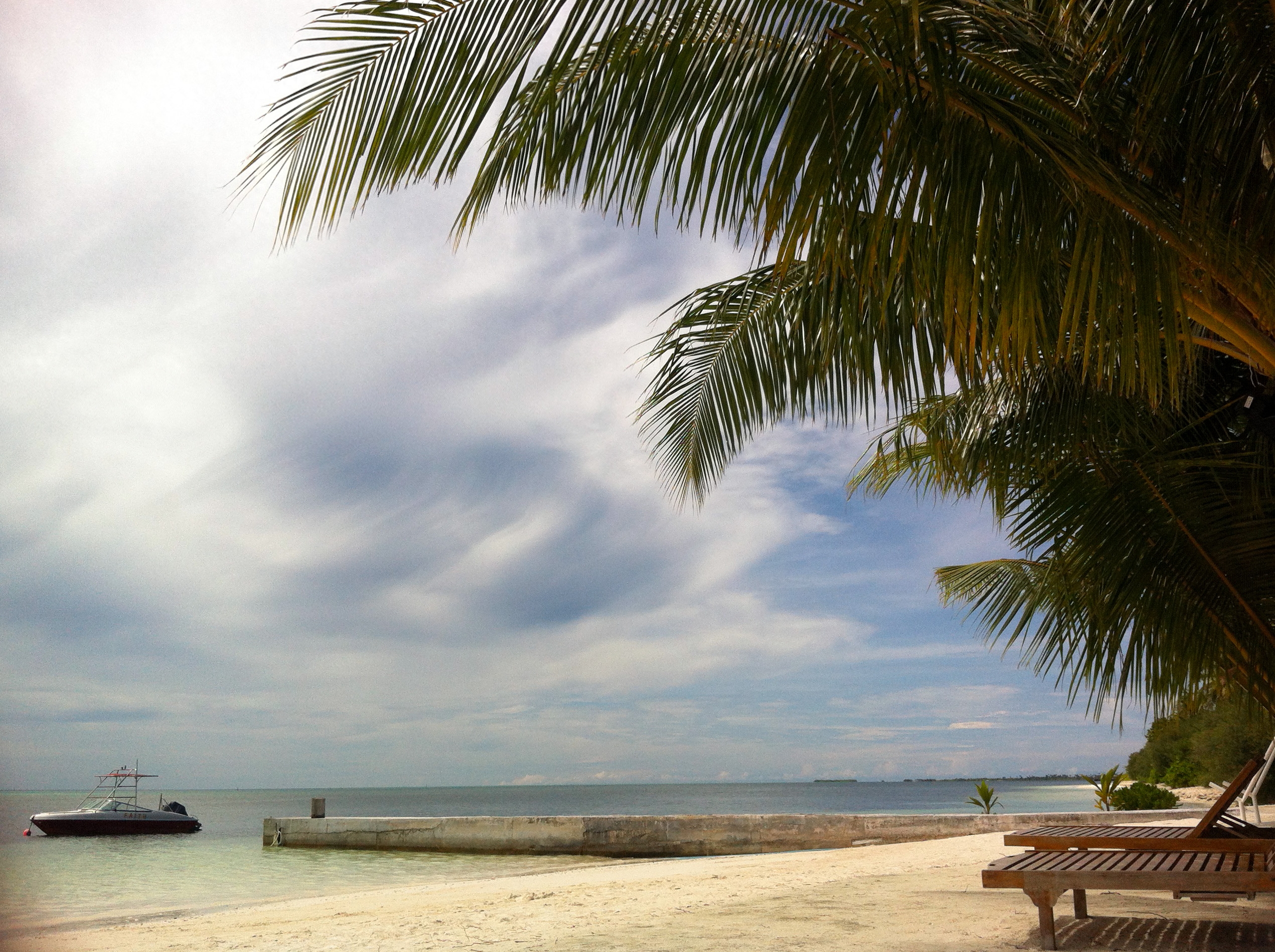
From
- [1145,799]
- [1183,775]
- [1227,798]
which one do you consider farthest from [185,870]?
[1183,775]

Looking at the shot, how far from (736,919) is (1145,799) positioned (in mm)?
14177

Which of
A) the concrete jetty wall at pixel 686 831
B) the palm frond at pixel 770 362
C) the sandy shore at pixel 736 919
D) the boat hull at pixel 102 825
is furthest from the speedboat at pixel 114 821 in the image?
the palm frond at pixel 770 362

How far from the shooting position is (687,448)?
203 inches

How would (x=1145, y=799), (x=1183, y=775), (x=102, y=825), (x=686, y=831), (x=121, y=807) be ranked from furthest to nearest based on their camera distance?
(x=121, y=807), (x=102, y=825), (x=1183, y=775), (x=686, y=831), (x=1145, y=799)

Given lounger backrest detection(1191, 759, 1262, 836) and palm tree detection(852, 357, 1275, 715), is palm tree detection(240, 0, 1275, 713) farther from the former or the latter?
lounger backrest detection(1191, 759, 1262, 836)

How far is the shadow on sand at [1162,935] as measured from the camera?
4.38 m

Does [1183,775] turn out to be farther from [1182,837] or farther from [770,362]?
[770,362]

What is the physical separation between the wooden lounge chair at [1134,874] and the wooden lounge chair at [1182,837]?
119mm

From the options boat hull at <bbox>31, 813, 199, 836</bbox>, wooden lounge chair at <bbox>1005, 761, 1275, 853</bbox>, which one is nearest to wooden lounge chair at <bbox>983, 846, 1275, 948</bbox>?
wooden lounge chair at <bbox>1005, 761, 1275, 853</bbox>

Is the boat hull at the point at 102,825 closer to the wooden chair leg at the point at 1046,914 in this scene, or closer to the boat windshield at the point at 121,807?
the boat windshield at the point at 121,807

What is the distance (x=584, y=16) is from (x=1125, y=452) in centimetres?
452

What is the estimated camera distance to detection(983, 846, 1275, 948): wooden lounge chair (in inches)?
151

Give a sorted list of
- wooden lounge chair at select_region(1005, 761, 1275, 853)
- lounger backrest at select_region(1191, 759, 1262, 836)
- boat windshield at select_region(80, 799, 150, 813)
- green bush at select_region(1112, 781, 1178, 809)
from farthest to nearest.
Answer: boat windshield at select_region(80, 799, 150, 813)
green bush at select_region(1112, 781, 1178, 809)
lounger backrest at select_region(1191, 759, 1262, 836)
wooden lounge chair at select_region(1005, 761, 1275, 853)

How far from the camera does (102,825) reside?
124 ft
